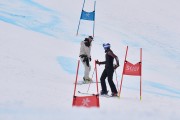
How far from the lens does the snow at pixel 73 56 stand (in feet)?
Result: 27.7

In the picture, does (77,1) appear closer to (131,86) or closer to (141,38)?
(141,38)

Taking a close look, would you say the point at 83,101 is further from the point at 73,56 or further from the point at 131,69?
the point at 73,56

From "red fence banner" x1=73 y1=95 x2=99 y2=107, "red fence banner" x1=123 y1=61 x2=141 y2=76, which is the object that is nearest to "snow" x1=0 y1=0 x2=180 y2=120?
"red fence banner" x1=73 y1=95 x2=99 y2=107

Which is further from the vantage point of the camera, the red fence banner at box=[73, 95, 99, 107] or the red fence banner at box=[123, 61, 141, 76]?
the red fence banner at box=[123, 61, 141, 76]

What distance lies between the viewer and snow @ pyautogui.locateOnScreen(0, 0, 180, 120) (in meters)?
8.44

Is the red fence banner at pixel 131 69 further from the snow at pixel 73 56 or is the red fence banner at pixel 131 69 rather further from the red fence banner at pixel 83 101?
the red fence banner at pixel 83 101

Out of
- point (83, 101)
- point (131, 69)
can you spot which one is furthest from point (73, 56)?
point (83, 101)

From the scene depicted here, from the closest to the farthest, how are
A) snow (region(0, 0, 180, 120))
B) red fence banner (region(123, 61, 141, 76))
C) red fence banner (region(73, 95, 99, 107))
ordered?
red fence banner (region(73, 95, 99, 107)), snow (region(0, 0, 180, 120)), red fence banner (region(123, 61, 141, 76))

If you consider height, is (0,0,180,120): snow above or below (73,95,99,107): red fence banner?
above

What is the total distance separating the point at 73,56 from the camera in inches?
656

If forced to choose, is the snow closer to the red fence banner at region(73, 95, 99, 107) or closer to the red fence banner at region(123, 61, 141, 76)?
the red fence banner at region(73, 95, 99, 107)

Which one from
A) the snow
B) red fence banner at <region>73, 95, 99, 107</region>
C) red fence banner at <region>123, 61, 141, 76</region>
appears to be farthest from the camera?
red fence banner at <region>123, 61, 141, 76</region>

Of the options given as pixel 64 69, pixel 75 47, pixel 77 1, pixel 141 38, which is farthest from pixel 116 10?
pixel 64 69

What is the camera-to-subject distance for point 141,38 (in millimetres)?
24031
